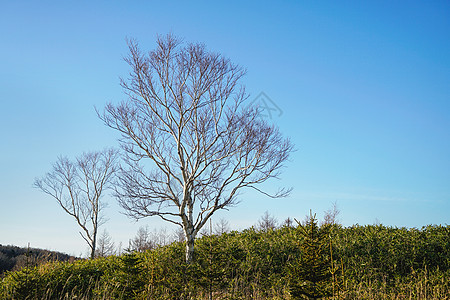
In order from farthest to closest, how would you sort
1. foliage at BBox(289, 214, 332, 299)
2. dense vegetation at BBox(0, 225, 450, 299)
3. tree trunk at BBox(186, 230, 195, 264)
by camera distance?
tree trunk at BBox(186, 230, 195, 264) → dense vegetation at BBox(0, 225, 450, 299) → foliage at BBox(289, 214, 332, 299)

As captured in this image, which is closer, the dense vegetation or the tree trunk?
the dense vegetation

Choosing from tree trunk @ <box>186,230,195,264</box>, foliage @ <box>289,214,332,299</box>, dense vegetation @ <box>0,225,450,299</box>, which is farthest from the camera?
tree trunk @ <box>186,230,195,264</box>

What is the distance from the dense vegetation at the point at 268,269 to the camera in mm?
7082

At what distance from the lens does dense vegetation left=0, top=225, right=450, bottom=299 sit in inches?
279

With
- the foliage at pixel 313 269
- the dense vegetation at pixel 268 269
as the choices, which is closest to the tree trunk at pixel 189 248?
the dense vegetation at pixel 268 269

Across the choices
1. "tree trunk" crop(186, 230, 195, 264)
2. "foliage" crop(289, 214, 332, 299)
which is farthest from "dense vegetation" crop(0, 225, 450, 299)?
"foliage" crop(289, 214, 332, 299)

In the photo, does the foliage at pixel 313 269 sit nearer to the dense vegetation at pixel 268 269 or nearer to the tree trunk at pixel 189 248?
the dense vegetation at pixel 268 269

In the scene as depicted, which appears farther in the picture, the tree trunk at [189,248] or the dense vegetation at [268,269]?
the tree trunk at [189,248]

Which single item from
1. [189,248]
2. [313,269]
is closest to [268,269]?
[189,248]

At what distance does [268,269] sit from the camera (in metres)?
8.85

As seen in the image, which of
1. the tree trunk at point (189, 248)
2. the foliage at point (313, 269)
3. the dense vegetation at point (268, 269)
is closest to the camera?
the foliage at point (313, 269)

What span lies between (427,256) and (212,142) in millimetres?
6927

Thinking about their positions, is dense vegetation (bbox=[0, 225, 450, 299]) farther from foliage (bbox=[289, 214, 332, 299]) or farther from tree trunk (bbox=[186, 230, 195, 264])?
foliage (bbox=[289, 214, 332, 299])

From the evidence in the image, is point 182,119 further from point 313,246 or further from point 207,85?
point 313,246
